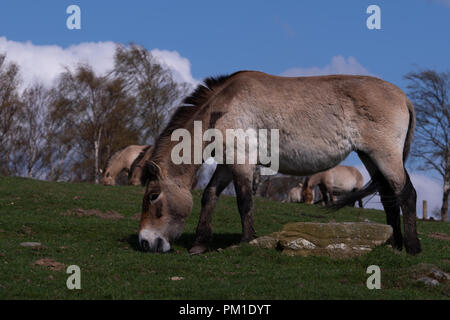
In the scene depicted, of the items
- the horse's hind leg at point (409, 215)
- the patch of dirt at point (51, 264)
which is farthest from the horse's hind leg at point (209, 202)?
the horse's hind leg at point (409, 215)

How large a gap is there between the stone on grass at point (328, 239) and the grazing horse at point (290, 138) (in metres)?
0.55

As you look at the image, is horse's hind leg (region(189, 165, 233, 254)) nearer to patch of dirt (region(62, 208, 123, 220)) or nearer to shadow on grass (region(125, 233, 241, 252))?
shadow on grass (region(125, 233, 241, 252))

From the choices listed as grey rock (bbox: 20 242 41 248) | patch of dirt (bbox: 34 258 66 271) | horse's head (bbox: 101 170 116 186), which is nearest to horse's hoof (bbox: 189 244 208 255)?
patch of dirt (bbox: 34 258 66 271)

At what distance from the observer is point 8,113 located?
4475 centimetres

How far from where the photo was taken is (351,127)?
374 inches

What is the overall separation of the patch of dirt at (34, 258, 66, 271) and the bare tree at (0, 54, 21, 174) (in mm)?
39324

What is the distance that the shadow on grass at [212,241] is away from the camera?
10.3 metres

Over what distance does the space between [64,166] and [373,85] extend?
143 ft

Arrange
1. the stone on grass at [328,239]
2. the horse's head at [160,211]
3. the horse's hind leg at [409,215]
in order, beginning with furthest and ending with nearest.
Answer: the horse's hind leg at [409,215]
the horse's head at [160,211]
the stone on grass at [328,239]

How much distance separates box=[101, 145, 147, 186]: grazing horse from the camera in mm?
30062

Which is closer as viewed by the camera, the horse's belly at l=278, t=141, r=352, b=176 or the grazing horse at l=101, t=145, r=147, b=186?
the horse's belly at l=278, t=141, r=352, b=176

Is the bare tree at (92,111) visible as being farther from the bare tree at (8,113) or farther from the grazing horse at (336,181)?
the grazing horse at (336,181)

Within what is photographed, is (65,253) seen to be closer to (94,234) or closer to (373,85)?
(94,234)
